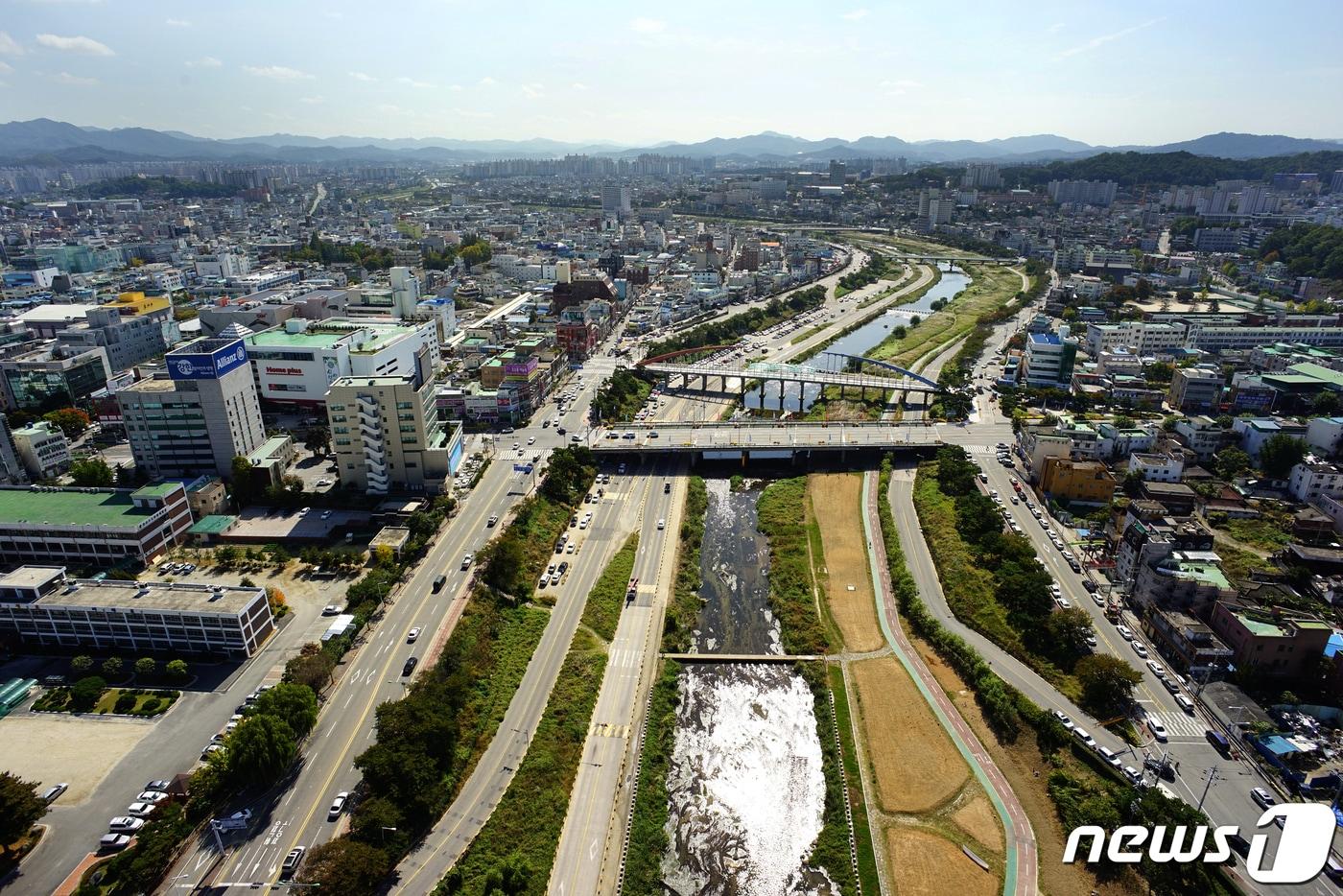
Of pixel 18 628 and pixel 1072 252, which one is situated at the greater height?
pixel 1072 252

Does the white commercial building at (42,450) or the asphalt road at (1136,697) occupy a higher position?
the white commercial building at (42,450)

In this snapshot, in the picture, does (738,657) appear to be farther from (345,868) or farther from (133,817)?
(133,817)

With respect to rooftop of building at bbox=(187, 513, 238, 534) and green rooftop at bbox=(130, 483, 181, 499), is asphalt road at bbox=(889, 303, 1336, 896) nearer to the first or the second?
rooftop of building at bbox=(187, 513, 238, 534)

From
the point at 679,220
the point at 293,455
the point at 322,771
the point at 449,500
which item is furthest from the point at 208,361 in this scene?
the point at 679,220

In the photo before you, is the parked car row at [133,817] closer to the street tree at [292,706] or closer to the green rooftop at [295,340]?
the street tree at [292,706]

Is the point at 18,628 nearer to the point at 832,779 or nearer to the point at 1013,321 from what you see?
the point at 832,779

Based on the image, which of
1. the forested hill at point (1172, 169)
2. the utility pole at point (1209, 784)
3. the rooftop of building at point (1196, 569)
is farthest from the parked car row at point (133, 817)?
the forested hill at point (1172, 169)
